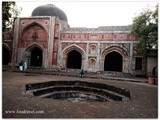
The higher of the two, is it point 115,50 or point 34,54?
point 115,50

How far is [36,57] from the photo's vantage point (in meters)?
21.3

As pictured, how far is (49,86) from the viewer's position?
987cm

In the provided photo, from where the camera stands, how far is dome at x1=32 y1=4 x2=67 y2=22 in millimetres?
21800

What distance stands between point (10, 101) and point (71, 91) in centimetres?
588

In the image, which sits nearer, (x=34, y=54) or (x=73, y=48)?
(x=73, y=48)

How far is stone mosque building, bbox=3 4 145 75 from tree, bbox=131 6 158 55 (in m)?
2.72

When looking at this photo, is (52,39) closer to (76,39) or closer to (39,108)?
(76,39)

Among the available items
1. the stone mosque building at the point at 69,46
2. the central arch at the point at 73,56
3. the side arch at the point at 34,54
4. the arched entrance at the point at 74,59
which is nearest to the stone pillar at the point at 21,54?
the stone mosque building at the point at 69,46

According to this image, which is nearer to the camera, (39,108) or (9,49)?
(39,108)

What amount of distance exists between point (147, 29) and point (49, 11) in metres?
14.4

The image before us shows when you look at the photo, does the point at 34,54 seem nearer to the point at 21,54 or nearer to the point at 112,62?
the point at 21,54

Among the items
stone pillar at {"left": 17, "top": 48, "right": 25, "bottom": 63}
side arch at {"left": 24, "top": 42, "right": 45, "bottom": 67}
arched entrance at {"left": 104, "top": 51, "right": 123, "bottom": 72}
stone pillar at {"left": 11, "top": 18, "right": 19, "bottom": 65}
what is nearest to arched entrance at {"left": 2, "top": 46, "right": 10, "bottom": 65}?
stone pillar at {"left": 11, "top": 18, "right": 19, "bottom": 65}

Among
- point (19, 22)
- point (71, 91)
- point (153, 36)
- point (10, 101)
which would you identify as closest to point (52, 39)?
point (19, 22)

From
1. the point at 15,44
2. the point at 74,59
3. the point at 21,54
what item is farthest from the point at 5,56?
the point at 74,59
